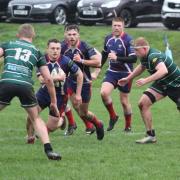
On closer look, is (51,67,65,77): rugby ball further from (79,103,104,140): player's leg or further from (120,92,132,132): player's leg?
Result: (120,92,132,132): player's leg

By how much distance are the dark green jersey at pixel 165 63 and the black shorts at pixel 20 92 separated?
2408 millimetres

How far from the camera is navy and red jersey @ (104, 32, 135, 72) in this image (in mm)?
15125

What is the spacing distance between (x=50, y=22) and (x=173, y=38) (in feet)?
21.2

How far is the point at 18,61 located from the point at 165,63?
9.31ft

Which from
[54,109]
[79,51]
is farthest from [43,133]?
[79,51]

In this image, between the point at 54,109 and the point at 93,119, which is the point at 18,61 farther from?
the point at 93,119

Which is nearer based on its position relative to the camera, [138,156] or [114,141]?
[138,156]

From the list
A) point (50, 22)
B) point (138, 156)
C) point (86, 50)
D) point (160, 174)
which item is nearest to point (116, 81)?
point (86, 50)

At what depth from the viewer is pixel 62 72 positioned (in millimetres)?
12648

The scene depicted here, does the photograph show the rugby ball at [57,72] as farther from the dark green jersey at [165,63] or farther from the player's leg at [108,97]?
the player's leg at [108,97]

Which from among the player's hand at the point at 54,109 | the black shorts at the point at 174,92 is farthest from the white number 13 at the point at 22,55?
the black shorts at the point at 174,92

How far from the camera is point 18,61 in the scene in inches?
436

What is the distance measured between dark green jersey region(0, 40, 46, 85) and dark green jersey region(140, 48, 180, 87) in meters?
2.32

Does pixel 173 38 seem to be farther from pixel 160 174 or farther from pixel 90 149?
pixel 160 174
